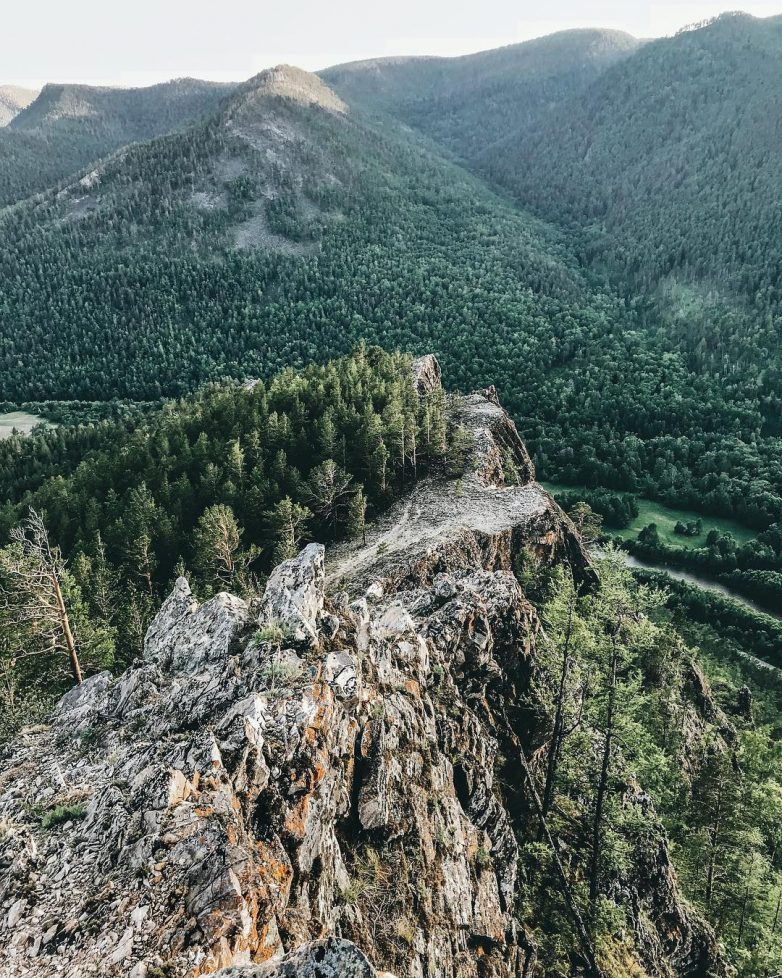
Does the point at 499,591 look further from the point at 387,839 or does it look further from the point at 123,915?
the point at 123,915

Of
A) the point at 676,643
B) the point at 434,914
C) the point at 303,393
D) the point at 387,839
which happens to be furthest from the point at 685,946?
the point at 303,393

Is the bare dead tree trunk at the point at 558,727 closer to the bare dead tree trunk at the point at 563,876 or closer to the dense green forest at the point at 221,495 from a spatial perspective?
the bare dead tree trunk at the point at 563,876

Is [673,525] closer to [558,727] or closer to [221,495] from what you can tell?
[221,495]

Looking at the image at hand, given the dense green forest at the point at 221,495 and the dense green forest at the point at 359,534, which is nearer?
the dense green forest at the point at 359,534

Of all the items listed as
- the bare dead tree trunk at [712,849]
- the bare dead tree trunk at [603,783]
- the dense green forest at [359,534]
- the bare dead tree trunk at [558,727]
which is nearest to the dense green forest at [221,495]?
the dense green forest at [359,534]

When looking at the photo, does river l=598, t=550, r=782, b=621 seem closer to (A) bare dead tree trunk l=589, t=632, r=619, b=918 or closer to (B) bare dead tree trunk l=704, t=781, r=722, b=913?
(B) bare dead tree trunk l=704, t=781, r=722, b=913

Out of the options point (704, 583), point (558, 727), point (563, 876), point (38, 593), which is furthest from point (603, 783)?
point (704, 583)
